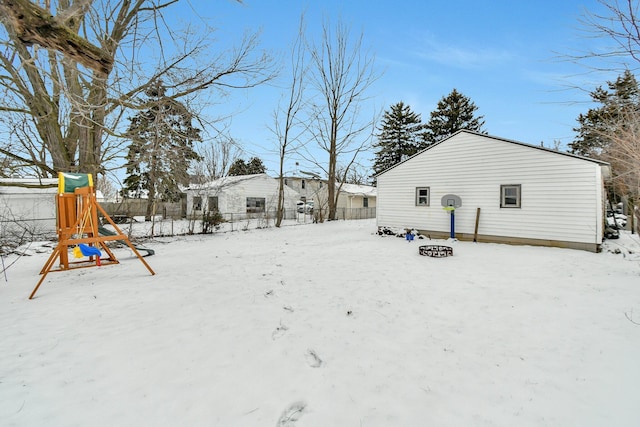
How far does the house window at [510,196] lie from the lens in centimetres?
1020

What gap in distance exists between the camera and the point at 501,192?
1055cm

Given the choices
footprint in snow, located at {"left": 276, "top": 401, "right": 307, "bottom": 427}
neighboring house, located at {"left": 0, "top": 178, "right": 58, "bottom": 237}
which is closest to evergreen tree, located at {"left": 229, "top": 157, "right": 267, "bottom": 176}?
neighboring house, located at {"left": 0, "top": 178, "right": 58, "bottom": 237}

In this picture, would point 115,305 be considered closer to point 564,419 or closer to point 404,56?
point 564,419

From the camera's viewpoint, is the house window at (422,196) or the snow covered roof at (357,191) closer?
the house window at (422,196)

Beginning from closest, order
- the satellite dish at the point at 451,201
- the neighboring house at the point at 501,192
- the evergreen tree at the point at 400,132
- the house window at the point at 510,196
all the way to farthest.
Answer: the neighboring house at the point at 501,192 → the house window at the point at 510,196 → the satellite dish at the point at 451,201 → the evergreen tree at the point at 400,132

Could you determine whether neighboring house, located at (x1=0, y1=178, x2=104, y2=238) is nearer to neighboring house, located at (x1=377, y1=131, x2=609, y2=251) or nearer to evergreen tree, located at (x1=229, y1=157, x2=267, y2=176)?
neighboring house, located at (x1=377, y1=131, x2=609, y2=251)

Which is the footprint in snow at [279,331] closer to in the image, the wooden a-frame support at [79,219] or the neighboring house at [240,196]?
the wooden a-frame support at [79,219]

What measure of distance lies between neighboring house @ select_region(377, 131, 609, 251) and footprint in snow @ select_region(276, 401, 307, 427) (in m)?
10.6

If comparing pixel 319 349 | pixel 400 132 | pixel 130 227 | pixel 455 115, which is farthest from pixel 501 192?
pixel 400 132

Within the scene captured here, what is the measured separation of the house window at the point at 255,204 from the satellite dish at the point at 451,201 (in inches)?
661

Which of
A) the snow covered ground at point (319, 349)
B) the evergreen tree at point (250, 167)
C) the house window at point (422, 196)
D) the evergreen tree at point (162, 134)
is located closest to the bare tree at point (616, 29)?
the snow covered ground at point (319, 349)

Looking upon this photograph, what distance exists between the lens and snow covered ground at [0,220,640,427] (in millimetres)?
2312

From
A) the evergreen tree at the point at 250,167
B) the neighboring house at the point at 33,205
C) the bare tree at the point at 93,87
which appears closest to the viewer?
the bare tree at the point at 93,87

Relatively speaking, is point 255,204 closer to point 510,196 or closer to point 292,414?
point 510,196
